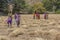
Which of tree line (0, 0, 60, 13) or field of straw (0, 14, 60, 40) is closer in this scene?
field of straw (0, 14, 60, 40)

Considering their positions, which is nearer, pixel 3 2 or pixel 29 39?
pixel 29 39

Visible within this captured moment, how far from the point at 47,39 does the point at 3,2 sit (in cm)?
4670

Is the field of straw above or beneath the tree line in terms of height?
above

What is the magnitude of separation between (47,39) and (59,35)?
1.65 m

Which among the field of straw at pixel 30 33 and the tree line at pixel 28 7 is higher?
the field of straw at pixel 30 33

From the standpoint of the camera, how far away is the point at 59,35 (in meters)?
14.8

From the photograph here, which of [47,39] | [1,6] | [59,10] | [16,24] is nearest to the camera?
[47,39]

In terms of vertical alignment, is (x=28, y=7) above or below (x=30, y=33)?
below

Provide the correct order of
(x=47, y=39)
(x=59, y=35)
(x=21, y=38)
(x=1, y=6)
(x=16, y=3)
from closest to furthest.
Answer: (x=59, y=35) → (x=47, y=39) → (x=21, y=38) → (x=1, y=6) → (x=16, y=3)

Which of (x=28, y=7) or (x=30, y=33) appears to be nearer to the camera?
(x=30, y=33)

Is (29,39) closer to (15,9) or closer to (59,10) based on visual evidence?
(15,9)

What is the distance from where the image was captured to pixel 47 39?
16297 mm

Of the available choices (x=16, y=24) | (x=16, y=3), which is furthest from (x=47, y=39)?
(x=16, y=3)

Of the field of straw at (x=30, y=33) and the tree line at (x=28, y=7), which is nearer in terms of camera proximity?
the field of straw at (x=30, y=33)
